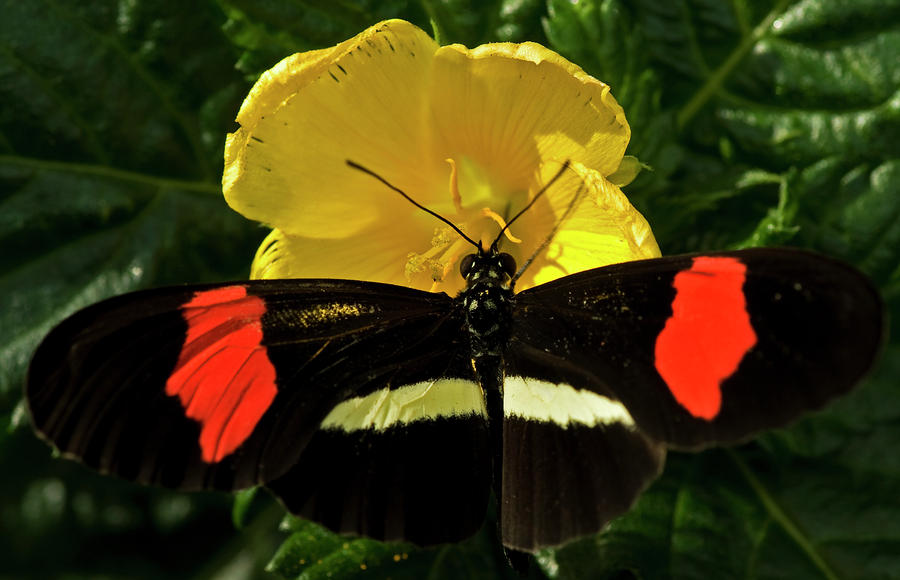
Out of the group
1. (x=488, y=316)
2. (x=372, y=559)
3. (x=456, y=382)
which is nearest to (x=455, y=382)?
(x=456, y=382)

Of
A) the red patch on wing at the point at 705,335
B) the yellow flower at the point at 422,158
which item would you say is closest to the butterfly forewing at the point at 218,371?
the yellow flower at the point at 422,158

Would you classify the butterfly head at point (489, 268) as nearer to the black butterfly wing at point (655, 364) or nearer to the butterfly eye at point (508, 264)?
the butterfly eye at point (508, 264)

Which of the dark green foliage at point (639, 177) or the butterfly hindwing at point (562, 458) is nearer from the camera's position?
the butterfly hindwing at point (562, 458)

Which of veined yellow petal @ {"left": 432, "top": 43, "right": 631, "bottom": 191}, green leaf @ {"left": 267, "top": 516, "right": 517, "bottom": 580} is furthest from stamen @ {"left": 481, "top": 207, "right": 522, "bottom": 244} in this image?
green leaf @ {"left": 267, "top": 516, "right": 517, "bottom": 580}

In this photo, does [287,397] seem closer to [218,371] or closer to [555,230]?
[218,371]

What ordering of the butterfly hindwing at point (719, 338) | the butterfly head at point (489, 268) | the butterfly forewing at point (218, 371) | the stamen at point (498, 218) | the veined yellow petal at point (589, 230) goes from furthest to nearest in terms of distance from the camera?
the stamen at point (498, 218), the butterfly head at point (489, 268), the veined yellow petal at point (589, 230), the butterfly forewing at point (218, 371), the butterfly hindwing at point (719, 338)

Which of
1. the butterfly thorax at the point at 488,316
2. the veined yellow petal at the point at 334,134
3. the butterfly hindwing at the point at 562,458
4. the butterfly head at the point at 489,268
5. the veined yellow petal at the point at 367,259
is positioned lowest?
the butterfly hindwing at the point at 562,458

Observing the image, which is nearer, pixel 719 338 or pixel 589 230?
pixel 719 338

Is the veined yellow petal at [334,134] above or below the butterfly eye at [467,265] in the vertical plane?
above
